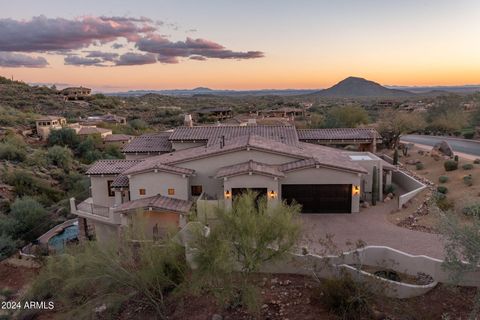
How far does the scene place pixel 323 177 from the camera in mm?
22391

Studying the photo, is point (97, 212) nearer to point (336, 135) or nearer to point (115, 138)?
point (336, 135)

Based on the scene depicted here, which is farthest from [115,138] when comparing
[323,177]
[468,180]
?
[468,180]

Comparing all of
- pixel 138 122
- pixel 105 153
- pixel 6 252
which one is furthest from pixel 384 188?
pixel 138 122

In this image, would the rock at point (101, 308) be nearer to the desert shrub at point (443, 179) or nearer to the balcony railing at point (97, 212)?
the balcony railing at point (97, 212)

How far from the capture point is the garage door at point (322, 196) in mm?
22406

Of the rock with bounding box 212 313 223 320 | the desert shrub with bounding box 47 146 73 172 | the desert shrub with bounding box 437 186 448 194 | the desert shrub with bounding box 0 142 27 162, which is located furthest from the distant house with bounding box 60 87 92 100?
the rock with bounding box 212 313 223 320

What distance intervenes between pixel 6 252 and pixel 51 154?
26810 mm

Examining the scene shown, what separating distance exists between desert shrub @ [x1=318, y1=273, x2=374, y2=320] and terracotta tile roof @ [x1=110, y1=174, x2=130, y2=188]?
46.4 ft

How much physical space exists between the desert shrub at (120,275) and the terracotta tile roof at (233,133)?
46.1 feet

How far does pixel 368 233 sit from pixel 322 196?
4.08m

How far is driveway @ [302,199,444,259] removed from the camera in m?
17.2

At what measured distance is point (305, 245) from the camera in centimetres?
A: 1706

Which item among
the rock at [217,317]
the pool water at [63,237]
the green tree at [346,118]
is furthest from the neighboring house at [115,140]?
the rock at [217,317]

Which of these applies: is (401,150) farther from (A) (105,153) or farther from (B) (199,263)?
(A) (105,153)
